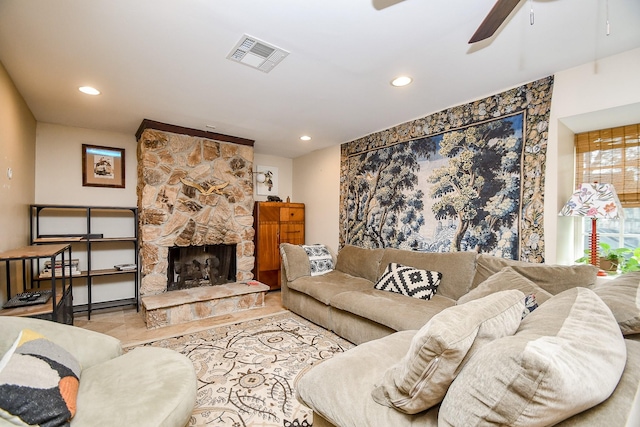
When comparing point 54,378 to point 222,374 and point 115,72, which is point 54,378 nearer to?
point 222,374

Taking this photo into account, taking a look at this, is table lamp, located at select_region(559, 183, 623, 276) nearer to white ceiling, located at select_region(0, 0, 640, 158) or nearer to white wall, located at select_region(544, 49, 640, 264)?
white wall, located at select_region(544, 49, 640, 264)

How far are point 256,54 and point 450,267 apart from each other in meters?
2.52

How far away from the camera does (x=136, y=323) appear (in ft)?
10.7

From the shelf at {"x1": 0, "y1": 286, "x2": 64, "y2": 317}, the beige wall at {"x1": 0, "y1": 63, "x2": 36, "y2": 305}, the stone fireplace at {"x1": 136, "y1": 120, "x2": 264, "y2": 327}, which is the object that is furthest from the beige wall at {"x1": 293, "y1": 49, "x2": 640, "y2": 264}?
the beige wall at {"x1": 0, "y1": 63, "x2": 36, "y2": 305}

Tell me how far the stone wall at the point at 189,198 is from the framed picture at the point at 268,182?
2.48 ft

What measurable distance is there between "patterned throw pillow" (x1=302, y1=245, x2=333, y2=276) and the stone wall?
1.01 metres

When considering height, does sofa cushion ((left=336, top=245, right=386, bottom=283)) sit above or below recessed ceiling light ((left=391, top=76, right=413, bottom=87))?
below

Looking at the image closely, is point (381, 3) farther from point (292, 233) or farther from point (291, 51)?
point (292, 233)

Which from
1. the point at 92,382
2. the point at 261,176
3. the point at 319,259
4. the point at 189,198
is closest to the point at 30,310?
the point at 92,382

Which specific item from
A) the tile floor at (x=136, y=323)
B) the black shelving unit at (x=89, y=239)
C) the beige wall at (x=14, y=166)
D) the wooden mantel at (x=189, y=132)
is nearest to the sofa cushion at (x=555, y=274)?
the tile floor at (x=136, y=323)

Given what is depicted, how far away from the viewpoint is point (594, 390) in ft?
2.40

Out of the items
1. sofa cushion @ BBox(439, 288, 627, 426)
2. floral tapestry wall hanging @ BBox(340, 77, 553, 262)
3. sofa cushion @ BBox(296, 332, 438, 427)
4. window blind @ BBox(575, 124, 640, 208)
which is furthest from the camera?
floral tapestry wall hanging @ BBox(340, 77, 553, 262)

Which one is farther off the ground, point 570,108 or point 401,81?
point 401,81

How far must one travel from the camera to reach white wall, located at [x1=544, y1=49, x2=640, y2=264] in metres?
2.00
